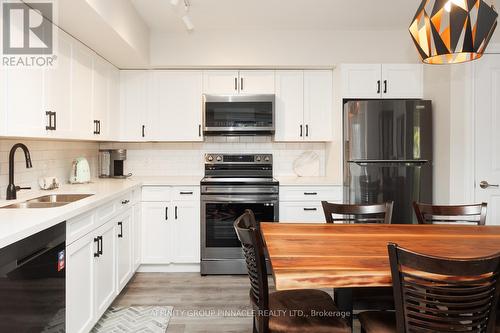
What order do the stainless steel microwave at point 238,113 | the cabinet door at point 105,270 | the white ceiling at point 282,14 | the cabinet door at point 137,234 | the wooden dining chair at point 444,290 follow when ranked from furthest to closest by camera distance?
the stainless steel microwave at point 238,113, the cabinet door at point 137,234, the white ceiling at point 282,14, the cabinet door at point 105,270, the wooden dining chair at point 444,290

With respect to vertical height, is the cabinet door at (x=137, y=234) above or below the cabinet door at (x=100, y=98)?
below

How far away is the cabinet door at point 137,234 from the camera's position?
3.37m

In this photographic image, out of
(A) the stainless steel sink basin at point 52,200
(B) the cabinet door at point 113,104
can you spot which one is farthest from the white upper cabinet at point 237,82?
(A) the stainless steel sink basin at point 52,200

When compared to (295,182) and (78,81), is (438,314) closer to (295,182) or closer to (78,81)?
(295,182)

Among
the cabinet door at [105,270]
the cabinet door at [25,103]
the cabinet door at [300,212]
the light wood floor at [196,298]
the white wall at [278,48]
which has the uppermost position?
the white wall at [278,48]

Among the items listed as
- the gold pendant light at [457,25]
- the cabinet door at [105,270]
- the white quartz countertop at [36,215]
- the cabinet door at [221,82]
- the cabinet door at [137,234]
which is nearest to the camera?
the white quartz countertop at [36,215]

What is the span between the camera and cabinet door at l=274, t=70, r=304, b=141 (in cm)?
396

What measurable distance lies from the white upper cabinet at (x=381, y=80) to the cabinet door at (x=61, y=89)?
2.53 meters

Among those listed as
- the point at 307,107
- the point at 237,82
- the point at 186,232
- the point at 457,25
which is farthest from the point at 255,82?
the point at 457,25

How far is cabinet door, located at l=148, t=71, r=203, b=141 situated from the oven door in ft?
2.77

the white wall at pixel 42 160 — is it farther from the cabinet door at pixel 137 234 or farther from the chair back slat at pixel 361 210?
the chair back slat at pixel 361 210

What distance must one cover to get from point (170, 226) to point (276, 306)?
2063 millimetres

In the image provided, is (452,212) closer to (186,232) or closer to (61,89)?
(186,232)

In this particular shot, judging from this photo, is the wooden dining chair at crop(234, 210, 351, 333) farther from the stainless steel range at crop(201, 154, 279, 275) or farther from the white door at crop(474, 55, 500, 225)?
the white door at crop(474, 55, 500, 225)
